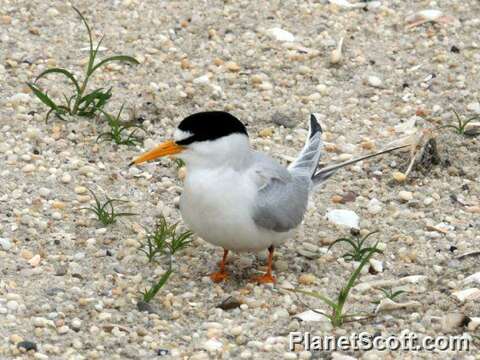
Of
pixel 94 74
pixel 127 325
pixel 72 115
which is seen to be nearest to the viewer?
pixel 127 325

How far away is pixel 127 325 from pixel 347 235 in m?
1.48

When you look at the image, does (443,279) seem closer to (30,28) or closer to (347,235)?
(347,235)

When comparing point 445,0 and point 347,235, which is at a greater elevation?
point 445,0

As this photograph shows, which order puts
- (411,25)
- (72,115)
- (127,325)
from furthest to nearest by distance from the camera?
1. (411,25)
2. (72,115)
3. (127,325)

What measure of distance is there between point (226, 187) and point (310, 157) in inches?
37.0

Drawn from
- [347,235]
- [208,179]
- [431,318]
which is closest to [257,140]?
[347,235]

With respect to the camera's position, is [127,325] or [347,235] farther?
[347,235]

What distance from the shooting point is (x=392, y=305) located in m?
5.01

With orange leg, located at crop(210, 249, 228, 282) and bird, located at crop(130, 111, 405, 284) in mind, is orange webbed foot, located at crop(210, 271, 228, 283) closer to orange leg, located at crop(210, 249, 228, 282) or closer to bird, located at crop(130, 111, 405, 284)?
orange leg, located at crop(210, 249, 228, 282)

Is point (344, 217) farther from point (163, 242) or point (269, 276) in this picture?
point (163, 242)

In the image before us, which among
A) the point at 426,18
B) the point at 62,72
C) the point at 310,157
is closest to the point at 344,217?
Answer: the point at 310,157

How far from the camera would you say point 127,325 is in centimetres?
488

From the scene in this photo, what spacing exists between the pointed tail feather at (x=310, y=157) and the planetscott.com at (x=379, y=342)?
3.70 ft

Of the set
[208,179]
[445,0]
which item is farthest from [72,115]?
[445,0]
